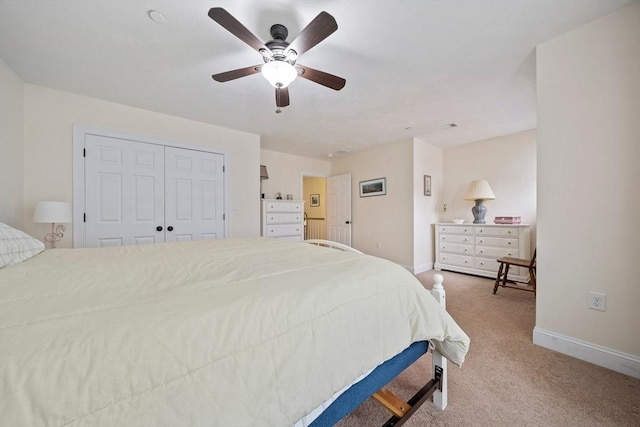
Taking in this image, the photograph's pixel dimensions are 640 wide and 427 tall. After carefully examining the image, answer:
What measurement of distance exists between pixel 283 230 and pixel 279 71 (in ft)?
9.63

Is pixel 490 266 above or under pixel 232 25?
under

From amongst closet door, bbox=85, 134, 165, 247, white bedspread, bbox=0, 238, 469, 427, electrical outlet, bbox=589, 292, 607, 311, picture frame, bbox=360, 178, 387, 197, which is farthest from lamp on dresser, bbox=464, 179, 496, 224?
closet door, bbox=85, 134, 165, 247

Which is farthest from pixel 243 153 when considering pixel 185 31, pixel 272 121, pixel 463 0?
pixel 463 0

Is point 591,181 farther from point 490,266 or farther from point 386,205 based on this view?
point 386,205

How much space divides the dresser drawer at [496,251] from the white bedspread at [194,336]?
319 centimetres

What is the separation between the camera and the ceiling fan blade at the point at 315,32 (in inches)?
49.4

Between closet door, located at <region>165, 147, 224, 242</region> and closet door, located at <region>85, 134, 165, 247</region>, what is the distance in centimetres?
10

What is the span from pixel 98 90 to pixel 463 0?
129 inches

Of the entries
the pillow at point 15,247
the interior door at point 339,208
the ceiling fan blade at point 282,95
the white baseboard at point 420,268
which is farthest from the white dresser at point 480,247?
A: the pillow at point 15,247

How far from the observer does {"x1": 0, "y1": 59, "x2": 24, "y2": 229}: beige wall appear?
6.57ft

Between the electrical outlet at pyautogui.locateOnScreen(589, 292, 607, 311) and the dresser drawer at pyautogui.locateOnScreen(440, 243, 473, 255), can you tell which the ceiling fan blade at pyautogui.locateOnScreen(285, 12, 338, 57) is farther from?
the dresser drawer at pyautogui.locateOnScreen(440, 243, 473, 255)

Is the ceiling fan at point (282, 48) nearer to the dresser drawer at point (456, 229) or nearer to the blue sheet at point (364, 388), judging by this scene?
the blue sheet at point (364, 388)

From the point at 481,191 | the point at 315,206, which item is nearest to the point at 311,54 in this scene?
the point at 481,191

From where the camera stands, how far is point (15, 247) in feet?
3.95
